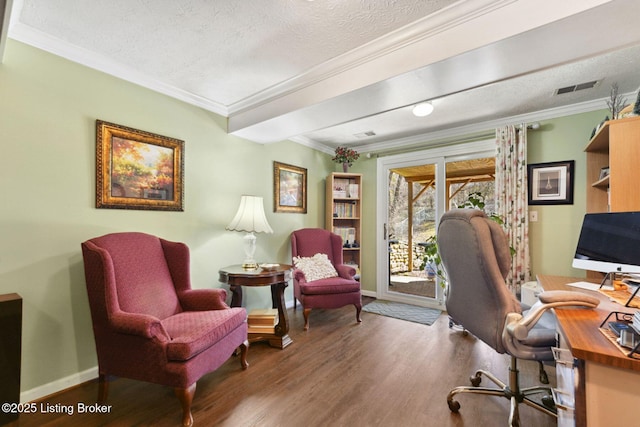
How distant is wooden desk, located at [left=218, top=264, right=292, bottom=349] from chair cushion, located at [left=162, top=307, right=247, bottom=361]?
40 centimetres

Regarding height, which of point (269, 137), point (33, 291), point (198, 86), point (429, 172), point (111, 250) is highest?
point (198, 86)

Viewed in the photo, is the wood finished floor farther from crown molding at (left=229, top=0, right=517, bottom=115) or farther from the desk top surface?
crown molding at (left=229, top=0, right=517, bottom=115)

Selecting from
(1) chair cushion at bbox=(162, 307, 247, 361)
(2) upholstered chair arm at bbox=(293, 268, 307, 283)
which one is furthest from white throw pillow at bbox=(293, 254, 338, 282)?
(1) chair cushion at bbox=(162, 307, 247, 361)

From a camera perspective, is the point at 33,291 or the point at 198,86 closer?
the point at 33,291

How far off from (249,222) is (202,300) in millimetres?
876

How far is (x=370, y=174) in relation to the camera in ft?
14.7

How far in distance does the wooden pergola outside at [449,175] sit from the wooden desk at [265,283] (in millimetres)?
2473

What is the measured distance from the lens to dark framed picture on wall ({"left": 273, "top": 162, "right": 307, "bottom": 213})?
3.63m

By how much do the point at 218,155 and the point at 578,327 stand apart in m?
3.05

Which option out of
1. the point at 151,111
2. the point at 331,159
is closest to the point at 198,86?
the point at 151,111

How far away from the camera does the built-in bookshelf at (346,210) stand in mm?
4270

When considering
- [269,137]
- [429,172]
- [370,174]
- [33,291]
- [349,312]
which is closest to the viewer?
[33,291]

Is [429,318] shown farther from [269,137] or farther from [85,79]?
[85,79]

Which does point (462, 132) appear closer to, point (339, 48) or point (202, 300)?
point (339, 48)
